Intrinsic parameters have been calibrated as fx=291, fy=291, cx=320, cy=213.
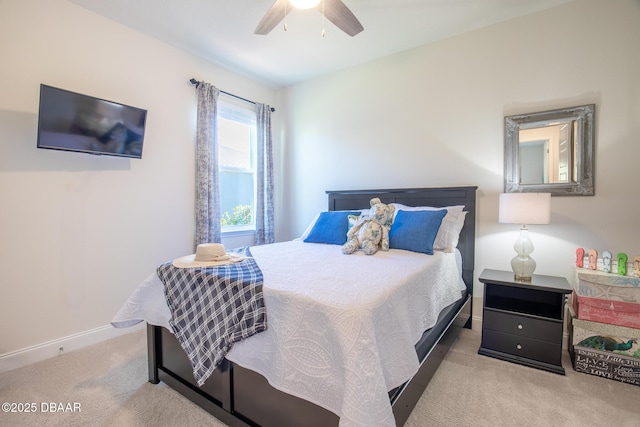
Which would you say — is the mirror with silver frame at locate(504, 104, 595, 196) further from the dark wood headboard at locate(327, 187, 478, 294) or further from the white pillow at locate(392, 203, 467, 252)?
the white pillow at locate(392, 203, 467, 252)

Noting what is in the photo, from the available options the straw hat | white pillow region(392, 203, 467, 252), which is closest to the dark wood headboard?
white pillow region(392, 203, 467, 252)

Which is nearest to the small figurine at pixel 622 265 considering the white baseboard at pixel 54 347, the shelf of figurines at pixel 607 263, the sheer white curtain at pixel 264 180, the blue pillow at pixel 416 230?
the shelf of figurines at pixel 607 263

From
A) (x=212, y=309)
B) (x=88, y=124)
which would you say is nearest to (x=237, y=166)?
(x=88, y=124)

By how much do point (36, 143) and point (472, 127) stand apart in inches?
148

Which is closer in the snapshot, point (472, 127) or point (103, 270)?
point (103, 270)

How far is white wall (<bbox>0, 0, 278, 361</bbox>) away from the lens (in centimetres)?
216

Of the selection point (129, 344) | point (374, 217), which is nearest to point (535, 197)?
point (374, 217)

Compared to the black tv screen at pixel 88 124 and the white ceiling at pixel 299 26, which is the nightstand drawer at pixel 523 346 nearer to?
the white ceiling at pixel 299 26

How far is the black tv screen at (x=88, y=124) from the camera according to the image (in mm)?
2148

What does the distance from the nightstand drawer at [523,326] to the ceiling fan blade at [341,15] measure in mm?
2434

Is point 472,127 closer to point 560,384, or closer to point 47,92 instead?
point 560,384

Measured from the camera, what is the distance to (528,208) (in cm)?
221

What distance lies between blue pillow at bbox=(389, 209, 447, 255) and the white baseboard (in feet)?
8.79

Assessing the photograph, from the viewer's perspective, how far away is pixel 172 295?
1768 mm
